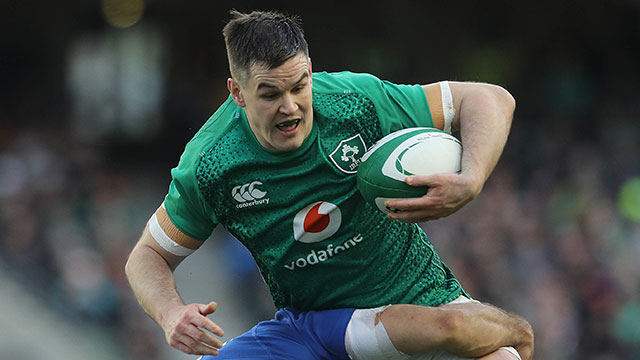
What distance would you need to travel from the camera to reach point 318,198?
4598 millimetres

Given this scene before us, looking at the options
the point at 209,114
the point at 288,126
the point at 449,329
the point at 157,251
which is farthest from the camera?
the point at 209,114

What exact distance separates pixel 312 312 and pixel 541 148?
395 inches

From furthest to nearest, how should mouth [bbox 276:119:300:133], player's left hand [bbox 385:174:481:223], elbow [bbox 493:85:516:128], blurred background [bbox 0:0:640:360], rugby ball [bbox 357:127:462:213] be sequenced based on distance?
blurred background [bbox 0:0:640:360]
elbow [bbox 493:85:516:128]
mouth [bbox 276:119:300:133]
rugby ball [bbox 357:127:462:213]
player's left hand [bbox 385:174:481:223]

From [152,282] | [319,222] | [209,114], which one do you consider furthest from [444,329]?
[209,114]

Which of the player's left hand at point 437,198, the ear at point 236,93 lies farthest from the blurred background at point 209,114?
the player's left hand at point 437,198

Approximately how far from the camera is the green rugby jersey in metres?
4.60

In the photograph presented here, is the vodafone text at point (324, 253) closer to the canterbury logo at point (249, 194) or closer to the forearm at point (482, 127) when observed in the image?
the canterbury logo at point (249, 194)

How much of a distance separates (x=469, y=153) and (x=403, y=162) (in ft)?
1.05

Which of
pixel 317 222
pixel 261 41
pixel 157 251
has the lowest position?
pixel 157 251

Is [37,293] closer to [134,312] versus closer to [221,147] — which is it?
Result: [134,312]

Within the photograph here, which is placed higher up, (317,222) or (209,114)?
(317,222)

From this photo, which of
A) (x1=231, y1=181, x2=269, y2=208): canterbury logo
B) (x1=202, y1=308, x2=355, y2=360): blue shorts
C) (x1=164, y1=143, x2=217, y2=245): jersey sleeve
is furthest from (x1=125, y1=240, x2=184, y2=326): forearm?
(x1=231, y1=181, x2=269, y2=208): canterbury logo

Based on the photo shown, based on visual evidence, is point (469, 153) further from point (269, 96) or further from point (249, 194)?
point (249, 194)

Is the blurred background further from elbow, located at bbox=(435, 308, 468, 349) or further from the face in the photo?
the face
